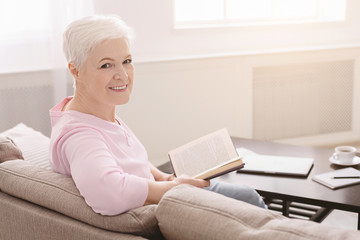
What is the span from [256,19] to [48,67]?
186 centimetres

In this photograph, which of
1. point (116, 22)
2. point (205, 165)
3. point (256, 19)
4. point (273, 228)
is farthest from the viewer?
point (256, 19)

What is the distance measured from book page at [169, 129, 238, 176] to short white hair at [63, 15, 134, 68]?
0.59 metres

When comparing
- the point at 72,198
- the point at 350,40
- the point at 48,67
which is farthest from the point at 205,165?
the point at 350,40

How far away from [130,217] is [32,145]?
1048 millimetres

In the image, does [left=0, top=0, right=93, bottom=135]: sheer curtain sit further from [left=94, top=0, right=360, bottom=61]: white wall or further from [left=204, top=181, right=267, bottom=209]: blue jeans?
[left=204, top=181, right=267, bottom=209]: blue jeans

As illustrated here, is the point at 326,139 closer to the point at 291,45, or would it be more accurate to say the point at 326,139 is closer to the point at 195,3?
the point at 291,45

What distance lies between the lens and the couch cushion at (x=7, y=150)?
5.38 feet

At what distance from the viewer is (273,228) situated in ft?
3.37

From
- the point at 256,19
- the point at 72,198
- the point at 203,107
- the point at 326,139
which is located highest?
the point at 256,19

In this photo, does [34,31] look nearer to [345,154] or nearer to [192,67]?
[192,67]

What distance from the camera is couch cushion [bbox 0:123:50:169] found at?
2.02m

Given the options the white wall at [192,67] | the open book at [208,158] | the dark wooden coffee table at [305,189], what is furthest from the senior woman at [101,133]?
the white wall at [192,67]

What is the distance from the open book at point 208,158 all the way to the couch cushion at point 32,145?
555 mm

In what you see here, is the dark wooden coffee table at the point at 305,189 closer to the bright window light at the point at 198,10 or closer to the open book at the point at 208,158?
the open book at the point at 208,158
